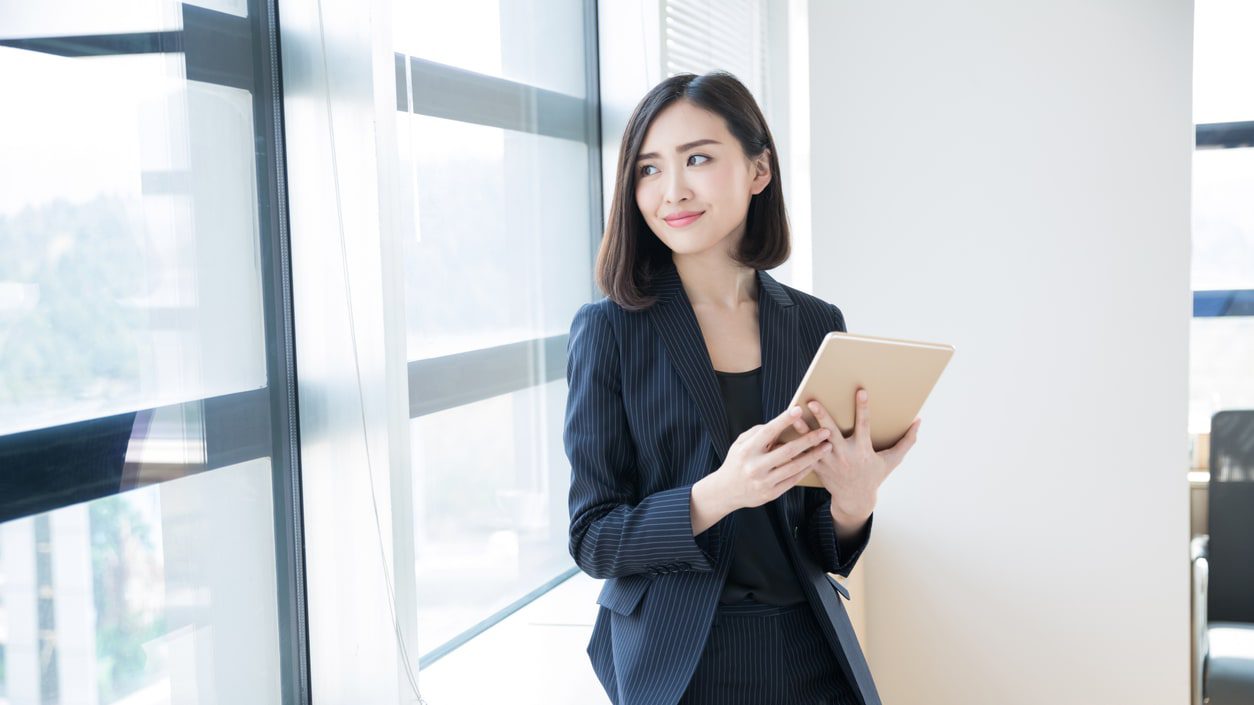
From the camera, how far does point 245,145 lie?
145cm

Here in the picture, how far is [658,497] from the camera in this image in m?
1.26

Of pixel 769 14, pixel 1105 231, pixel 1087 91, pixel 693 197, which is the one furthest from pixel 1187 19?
pixel 693 197

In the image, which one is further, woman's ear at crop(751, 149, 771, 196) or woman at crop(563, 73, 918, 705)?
woman's ear at crop(751, 149, 771, 196)

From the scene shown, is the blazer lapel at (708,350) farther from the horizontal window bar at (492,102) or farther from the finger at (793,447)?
the horizontal window bar at (492,102)

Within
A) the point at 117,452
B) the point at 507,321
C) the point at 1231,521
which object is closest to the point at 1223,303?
the point at 1231,521

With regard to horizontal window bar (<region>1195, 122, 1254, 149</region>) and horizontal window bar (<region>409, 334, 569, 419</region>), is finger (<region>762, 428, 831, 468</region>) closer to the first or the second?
horizontal window bar (<region>409, 334, 569, 419</region>)

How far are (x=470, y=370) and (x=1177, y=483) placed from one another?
7.39 ft

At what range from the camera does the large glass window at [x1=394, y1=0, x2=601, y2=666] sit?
202 cm

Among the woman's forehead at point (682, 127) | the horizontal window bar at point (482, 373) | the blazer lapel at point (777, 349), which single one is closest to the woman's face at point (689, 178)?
the woman's forehead at point (682, 127)

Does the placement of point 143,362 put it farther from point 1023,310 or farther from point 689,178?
point 1023,310

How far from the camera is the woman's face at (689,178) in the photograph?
1375 mm

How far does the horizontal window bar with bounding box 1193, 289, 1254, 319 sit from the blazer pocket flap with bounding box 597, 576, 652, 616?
3.72 m

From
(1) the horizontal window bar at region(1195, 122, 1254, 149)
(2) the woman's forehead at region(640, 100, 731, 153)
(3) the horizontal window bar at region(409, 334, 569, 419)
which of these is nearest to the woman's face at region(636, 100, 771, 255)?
(2) the woman's forehead at region(640, 100, 731, 153)

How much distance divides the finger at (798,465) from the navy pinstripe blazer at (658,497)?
0.35ft
